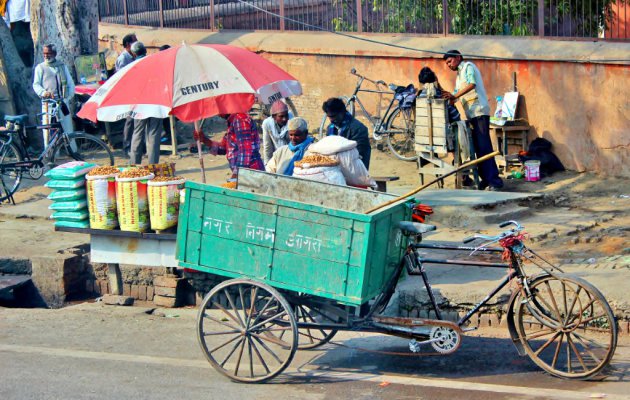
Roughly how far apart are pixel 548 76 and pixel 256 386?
7.17 m

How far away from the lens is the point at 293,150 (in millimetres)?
8477

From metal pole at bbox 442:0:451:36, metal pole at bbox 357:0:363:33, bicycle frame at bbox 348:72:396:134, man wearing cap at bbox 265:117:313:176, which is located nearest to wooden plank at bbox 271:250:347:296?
man wearing cap at bbox 265:117:313:176

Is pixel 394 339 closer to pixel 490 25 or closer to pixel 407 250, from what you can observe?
pixel 407 250

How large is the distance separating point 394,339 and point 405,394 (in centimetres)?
127

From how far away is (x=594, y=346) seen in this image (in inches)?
261

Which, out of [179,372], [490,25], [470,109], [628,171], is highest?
[490,25]

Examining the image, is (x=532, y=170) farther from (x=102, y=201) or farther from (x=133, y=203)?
(x=102, y=201)

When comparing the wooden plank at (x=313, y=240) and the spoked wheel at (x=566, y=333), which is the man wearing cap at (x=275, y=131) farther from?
the spoked wheel at (x=566, y=333)

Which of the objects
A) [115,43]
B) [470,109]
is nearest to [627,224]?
[470,109]

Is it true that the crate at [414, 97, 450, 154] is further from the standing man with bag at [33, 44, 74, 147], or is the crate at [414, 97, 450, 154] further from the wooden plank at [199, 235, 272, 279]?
the wooden plank at [199, 235, 272, 279]

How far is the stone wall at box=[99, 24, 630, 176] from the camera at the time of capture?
1152 centimetres

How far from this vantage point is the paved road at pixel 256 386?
614cm

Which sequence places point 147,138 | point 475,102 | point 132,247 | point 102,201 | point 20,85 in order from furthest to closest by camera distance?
point 20,85 → point 147,138 → point 475,102 → point 132,247 → point 102,201

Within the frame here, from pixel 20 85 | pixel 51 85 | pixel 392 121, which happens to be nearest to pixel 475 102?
pixel 392 121
